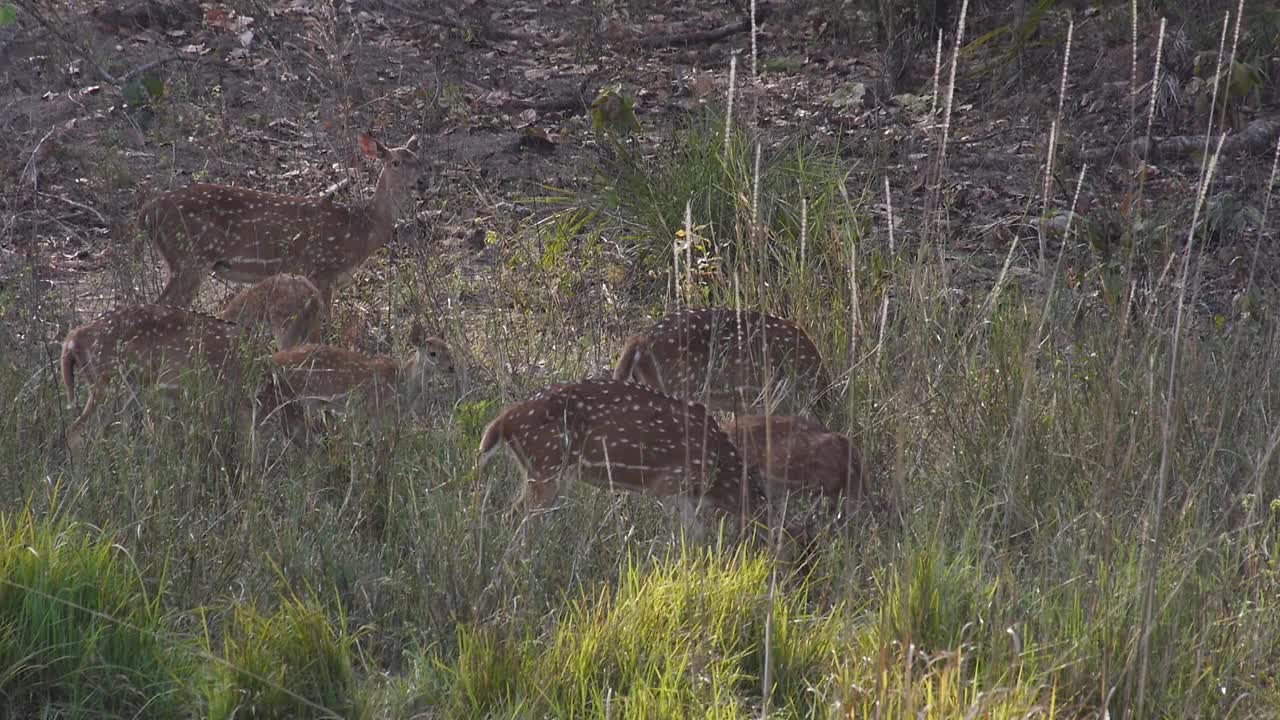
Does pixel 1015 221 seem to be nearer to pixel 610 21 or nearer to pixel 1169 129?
pixel 1169 129

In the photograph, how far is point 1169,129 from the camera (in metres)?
10.2

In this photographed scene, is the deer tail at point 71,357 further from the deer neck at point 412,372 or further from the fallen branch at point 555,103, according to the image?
the fallen branch at point 555,103

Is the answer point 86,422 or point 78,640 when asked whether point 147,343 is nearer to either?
point 86,422

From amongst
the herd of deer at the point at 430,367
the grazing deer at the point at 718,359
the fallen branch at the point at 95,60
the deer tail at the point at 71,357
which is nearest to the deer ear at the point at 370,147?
the herd of deer at the point at 430,367

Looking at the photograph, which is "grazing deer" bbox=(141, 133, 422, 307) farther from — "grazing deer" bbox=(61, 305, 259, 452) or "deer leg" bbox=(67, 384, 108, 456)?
"deer leg" bbox=(67, 384, 108, 456)

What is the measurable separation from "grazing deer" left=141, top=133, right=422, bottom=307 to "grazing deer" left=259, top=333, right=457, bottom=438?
1375 mm

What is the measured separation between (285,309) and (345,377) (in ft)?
3.06

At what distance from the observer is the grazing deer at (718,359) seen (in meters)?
6.38

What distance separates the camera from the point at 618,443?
5422 mm

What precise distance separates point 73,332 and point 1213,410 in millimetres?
4355

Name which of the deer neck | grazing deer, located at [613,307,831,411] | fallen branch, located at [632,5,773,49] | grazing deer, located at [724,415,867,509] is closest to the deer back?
the deer neck

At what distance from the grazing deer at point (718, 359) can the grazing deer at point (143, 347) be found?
1.61 meters

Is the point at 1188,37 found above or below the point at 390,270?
above

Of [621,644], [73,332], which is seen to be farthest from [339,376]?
[621,644]
